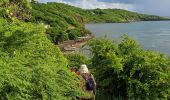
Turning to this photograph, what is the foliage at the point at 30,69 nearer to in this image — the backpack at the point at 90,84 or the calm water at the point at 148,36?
the backpack at the point at 90,84

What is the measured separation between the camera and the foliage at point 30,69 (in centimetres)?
1149

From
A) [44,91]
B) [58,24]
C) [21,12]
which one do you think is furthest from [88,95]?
[58,24]

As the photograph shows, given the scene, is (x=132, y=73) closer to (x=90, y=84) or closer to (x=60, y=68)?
(x=90, y=84)

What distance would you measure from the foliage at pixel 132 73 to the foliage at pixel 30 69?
3098mm

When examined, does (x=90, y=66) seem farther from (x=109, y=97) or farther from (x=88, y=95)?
(x=88, y=95)

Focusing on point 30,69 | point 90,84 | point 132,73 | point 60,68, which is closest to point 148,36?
point 132,73

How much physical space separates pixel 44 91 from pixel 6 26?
3102mm

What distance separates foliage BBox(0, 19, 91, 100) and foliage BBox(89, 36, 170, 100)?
10.2ft

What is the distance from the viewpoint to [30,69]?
12367 millimetres

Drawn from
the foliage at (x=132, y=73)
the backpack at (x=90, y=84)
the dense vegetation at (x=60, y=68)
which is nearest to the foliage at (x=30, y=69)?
the dense vegetation at (x=60, y=68)

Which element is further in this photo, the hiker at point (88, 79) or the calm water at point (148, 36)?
the calm water at point (148, 36)

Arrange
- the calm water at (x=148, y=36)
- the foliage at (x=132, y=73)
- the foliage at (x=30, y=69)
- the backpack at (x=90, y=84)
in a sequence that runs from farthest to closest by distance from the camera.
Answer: the calm water at (x=148, y=36), the foliage at (x=132, y=73), the backpack at (x=90, y=84), the foliage at (x=30, y=69)

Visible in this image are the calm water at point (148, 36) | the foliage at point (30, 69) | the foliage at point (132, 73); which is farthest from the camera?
the calm water at point (148, 36)

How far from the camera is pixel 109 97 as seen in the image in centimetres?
1747
